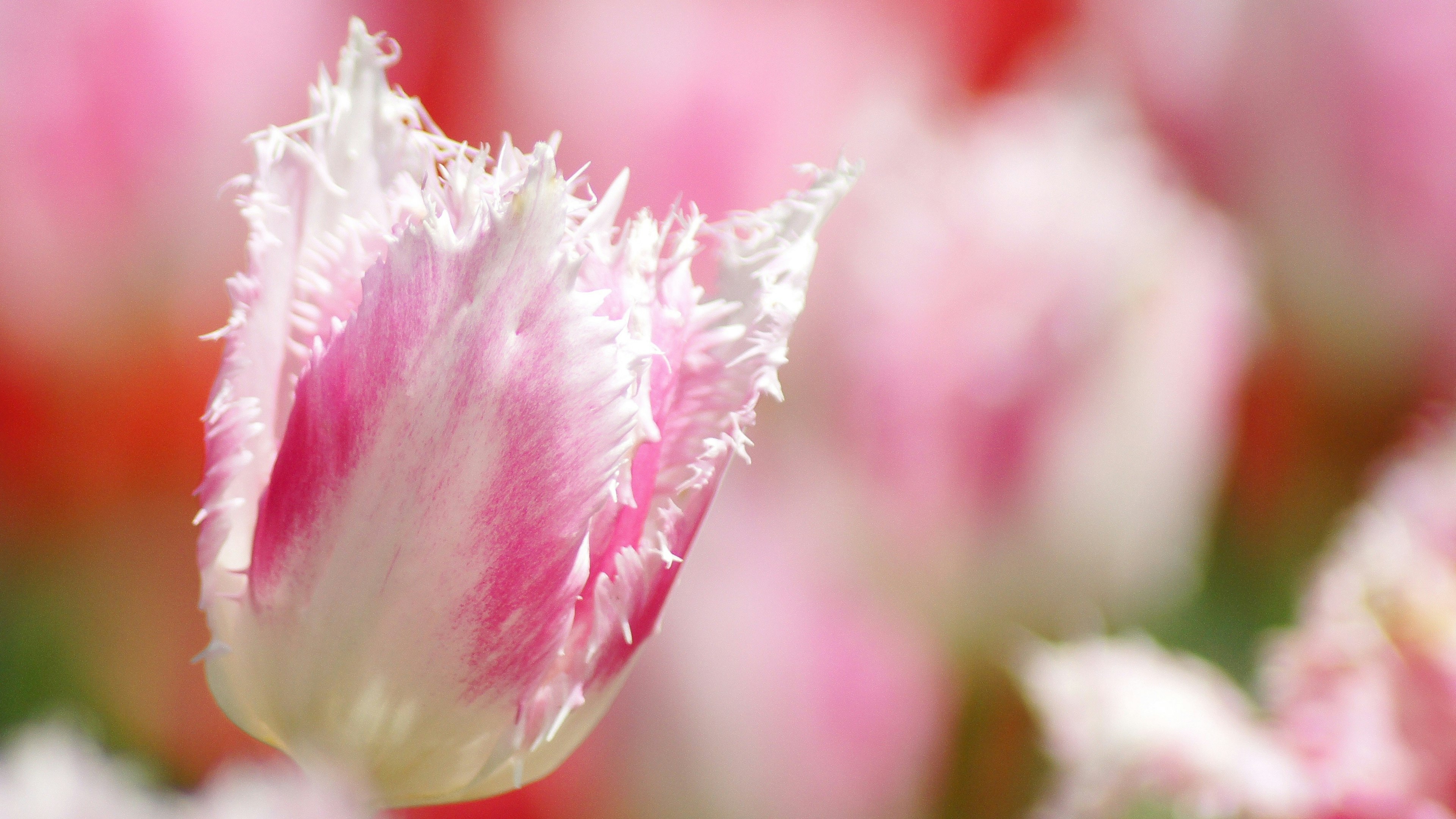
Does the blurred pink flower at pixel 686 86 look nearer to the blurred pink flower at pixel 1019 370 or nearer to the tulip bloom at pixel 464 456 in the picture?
the blurred pink flower at pixel 1019 370

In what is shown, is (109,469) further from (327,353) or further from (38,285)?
→ (327,353)

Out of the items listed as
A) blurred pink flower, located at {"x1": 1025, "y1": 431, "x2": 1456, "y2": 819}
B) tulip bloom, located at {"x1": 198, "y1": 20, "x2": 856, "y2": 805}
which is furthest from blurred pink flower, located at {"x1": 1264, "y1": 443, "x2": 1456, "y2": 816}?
tulip bloom, located at {"x1": 198, "y1": 20, "x2": 856, "y2": 805}

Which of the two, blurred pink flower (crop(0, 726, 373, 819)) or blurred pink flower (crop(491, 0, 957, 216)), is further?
blurred pink flower (crop(491, 0, 957, 216))

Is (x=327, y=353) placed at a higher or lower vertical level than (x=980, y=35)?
lower

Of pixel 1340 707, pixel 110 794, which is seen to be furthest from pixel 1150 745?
pixel 110 794

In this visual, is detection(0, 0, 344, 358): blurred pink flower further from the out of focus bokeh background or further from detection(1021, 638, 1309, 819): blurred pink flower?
detection(1021, 638, 1309, 819): blurred pink flower

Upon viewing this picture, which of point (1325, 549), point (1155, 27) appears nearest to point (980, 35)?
point (1155, 27)

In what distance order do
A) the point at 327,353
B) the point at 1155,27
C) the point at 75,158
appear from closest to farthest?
the point at 327,353 < the point at 75,158 < the point at 1155,27

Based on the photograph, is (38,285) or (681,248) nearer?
(681,248)
